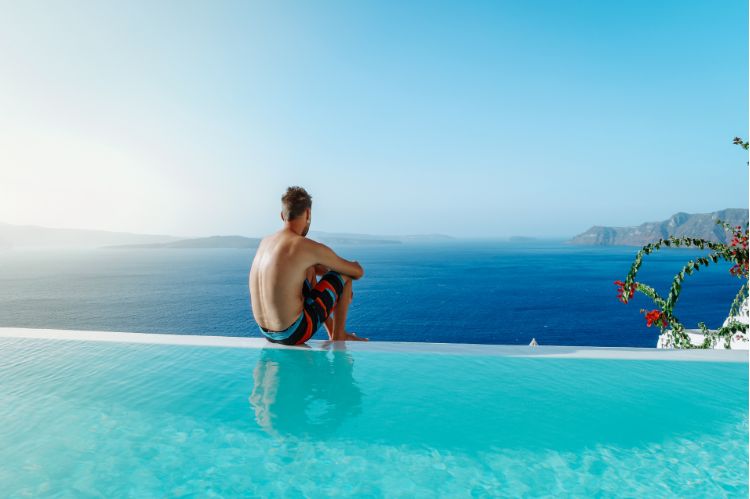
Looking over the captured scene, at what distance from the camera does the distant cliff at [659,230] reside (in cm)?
7838

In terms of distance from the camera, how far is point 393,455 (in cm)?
161

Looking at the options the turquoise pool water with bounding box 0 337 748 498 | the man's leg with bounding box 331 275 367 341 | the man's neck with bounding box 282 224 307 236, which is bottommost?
the turquoise pool water with bounding box 0 337 748 498

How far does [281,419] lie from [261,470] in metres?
0.41

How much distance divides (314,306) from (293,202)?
0.66 meters

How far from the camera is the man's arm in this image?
2613 mm

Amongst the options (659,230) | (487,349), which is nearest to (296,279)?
(487,349)

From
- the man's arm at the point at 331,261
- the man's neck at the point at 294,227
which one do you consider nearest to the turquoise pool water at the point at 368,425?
the man's arm at the point at 331,261

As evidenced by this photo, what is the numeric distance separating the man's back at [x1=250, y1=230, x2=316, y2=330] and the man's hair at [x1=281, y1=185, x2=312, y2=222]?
125 mm

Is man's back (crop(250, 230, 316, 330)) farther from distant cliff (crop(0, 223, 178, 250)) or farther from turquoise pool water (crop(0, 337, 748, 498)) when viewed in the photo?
distant cliff (crop(0, 223, 178, 250))

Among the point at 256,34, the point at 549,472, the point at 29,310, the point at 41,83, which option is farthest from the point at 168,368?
the point at 29,310

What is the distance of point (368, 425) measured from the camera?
6.11ft

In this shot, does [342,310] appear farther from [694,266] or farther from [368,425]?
[694,266]

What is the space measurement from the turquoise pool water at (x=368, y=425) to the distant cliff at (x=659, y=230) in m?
81.7

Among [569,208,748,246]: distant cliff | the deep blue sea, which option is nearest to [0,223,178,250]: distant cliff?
the deep blue sea
